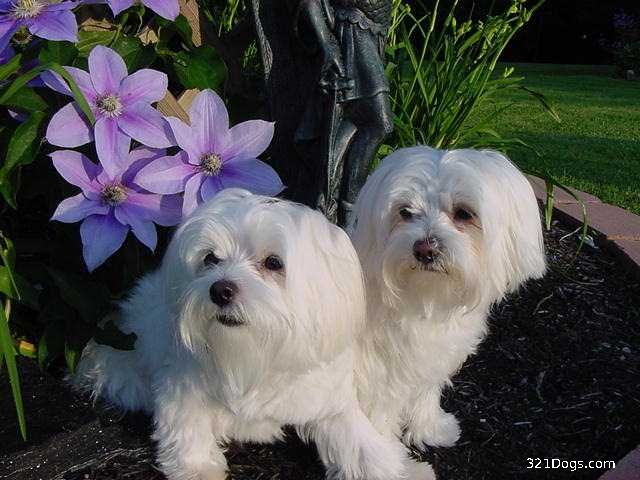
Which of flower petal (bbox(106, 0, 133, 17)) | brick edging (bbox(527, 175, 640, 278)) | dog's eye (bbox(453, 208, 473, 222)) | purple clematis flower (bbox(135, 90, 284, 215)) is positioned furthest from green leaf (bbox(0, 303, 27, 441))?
brick edging (bbox(527, 175, 640, 278))

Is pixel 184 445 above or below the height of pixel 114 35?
below

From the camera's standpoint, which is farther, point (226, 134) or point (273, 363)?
point (226, 134)

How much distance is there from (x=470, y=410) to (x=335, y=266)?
0.83 metres

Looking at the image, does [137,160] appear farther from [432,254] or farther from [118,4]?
[432,254]

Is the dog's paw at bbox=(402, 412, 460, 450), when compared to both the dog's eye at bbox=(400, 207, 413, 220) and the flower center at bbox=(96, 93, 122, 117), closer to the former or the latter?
the dog's eye at bbox=(400, 207, 413, 220)

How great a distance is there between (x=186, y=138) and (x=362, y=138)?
514mm

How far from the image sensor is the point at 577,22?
636 inches

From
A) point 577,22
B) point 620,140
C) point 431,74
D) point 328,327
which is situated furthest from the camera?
point 577,22

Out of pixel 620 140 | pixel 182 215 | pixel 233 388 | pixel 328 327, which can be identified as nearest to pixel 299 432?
pixel 233 388

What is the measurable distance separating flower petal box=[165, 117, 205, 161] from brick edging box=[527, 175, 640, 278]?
1.78 metres

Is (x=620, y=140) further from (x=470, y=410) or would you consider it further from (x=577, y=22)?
(x=577, y=22)

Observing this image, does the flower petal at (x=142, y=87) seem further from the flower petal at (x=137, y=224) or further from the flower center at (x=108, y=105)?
the flower petal at (x=137, y=224)

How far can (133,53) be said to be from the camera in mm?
1777

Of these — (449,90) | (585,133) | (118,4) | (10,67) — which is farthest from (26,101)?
(585,133)
